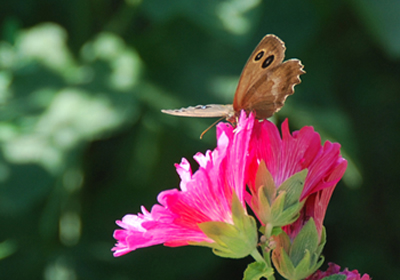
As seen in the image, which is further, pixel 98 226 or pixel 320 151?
pixel 98 226

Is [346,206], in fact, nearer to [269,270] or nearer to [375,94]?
[375,94]

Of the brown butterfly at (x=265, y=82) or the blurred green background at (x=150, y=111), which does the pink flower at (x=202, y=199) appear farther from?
the blurred green background at (x=150, y=111)

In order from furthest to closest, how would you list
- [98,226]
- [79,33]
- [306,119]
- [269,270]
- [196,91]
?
[79,33], [98,226], [196,91], [306,119], [269,270]

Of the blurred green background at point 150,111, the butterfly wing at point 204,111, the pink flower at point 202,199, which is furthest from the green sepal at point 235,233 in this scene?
the blurred green background at point 150,111

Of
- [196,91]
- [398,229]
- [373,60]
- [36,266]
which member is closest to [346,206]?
[398,229]

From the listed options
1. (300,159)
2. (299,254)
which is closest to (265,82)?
(300,159)

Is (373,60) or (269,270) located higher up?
(373,60)
